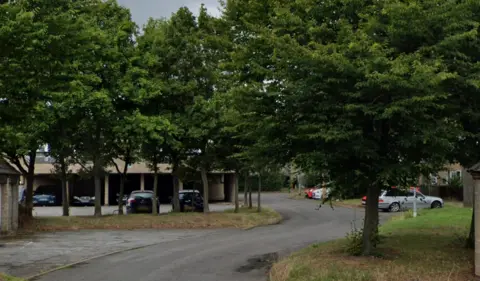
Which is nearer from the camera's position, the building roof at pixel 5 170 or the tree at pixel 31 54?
the tree at pixel 31 54

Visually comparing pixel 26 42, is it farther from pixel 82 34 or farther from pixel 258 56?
pixel 258 56

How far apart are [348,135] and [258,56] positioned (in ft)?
10.1

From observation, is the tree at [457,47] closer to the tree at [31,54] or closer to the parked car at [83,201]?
the tree at [31,54]

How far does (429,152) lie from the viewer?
10.2 metres

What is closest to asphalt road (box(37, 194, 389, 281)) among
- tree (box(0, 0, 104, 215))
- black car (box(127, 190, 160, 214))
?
tree (box(0, 0, 104, 215))

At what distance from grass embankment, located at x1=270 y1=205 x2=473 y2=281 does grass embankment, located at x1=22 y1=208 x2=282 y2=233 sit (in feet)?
39.3

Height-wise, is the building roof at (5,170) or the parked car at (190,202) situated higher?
the building roof at (5,170)

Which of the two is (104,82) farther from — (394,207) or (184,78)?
(394,207)

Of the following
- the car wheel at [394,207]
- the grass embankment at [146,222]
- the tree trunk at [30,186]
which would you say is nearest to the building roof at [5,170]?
the tree trunk at [30,186]

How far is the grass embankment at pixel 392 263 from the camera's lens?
10008 millimetres

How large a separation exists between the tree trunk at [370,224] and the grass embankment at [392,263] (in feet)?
1.05

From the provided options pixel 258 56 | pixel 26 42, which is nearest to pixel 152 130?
pixel 258 56

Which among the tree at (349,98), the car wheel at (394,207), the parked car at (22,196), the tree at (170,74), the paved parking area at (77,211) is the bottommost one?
the paved parking area at (77,211)

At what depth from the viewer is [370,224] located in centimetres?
1198
